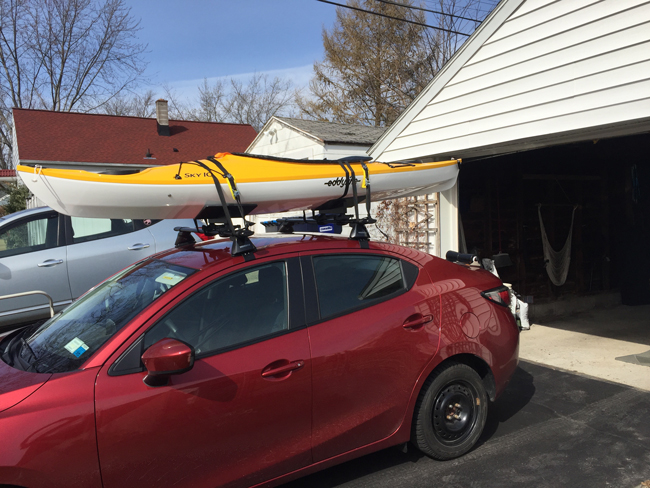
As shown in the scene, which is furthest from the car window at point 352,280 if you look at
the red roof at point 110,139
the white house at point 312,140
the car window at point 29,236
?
the red roof at point 110,139

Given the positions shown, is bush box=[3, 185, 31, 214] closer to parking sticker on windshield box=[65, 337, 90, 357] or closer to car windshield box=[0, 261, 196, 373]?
car windshield box=[0, 261, 196, 373]

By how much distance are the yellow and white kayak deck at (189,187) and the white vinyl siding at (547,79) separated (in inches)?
87.7

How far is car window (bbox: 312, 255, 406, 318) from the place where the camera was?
3.09 metres

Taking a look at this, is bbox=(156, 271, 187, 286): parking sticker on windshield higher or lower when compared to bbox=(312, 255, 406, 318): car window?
higher

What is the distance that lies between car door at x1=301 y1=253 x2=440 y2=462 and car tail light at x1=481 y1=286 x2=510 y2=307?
0.52 m

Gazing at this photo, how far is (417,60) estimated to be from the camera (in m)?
24.3

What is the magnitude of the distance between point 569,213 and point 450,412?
6.81 m

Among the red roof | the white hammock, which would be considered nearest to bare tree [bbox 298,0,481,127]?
the red roof

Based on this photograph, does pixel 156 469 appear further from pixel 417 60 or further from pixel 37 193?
A: pixel 417 60

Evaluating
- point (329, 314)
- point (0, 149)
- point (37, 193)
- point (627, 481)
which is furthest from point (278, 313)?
point (0, 149)

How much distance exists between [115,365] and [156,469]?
52 cm

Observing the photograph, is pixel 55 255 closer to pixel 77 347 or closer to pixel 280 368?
pixel 77 347

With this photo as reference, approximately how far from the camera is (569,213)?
905 centimetres

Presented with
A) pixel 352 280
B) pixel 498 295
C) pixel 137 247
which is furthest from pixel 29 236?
pixel 498 295
